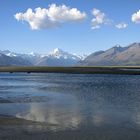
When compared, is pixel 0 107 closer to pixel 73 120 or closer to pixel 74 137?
pixel 73 120

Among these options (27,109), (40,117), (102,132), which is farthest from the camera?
(27,109)

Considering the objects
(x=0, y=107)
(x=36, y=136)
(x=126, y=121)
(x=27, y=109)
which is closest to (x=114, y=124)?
(x=126, y=121)

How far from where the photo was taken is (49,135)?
24.4 m

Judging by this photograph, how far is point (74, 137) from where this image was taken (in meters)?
23.9

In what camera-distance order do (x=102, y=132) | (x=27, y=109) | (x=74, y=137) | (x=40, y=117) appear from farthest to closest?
(x=27, y=109), (x=40, y=117), (x=102, y=132), (x=74, y=137)

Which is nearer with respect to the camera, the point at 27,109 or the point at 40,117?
the point at 40,117

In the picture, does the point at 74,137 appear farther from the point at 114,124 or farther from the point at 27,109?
the point at 27,109

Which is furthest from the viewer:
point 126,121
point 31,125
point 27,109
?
point 27,109

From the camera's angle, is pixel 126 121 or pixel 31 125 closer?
pixel 31 125

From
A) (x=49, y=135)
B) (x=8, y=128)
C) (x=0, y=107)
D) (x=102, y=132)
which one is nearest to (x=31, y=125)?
(x=8, y=128)

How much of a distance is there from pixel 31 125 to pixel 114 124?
6.80m

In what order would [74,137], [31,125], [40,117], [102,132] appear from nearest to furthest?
[74,137] < [102,132] < [31,125] < [40,117]

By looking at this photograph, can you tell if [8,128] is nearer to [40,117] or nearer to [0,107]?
[40,117]

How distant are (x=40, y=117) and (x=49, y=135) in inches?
303
